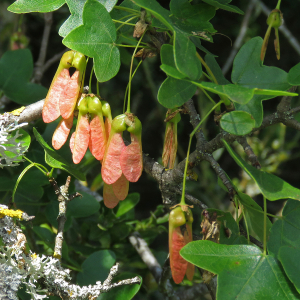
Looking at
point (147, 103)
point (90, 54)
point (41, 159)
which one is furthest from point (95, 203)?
point (147, 103)

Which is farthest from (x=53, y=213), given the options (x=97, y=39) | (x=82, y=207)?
(x=97, y=39)

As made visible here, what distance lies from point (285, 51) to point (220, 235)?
1548 millimetres

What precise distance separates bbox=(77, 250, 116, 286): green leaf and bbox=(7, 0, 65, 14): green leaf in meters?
0.54

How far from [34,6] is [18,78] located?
1.23 ft

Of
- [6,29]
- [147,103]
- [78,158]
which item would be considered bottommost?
[147,103]

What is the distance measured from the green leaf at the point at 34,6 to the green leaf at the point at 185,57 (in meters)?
0.23

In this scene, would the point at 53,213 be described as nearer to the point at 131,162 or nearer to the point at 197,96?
the point at 131,162

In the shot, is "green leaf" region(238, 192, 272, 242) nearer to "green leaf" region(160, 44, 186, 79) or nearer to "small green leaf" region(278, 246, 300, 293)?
"small green leaf" region(278, 246, 300, 293)

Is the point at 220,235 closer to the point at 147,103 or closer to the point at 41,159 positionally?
the point at 41,159

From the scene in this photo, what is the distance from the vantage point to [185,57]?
0.50 metres

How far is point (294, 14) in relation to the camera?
181 cm

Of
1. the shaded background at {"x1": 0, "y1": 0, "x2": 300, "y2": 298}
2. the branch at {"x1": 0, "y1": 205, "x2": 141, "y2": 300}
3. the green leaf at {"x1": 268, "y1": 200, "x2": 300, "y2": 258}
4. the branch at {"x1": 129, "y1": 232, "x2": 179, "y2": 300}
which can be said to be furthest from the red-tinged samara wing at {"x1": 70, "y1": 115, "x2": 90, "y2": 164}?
the shaded background at {"x1": 0, "y1": 0, "x2": 300, "y2": 298}

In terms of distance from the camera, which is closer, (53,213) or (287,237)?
(287,237)

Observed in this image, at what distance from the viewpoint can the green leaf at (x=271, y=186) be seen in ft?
1.61
